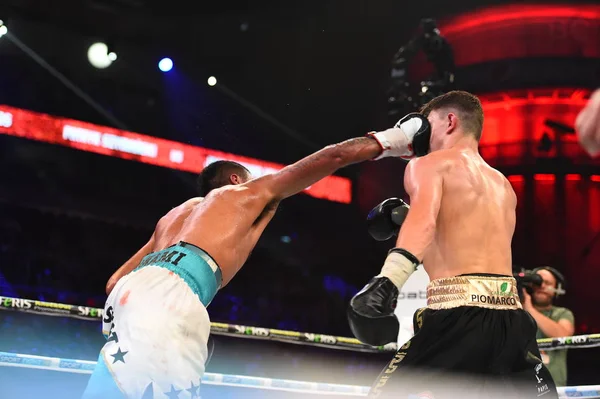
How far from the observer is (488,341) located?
1829 millimetres

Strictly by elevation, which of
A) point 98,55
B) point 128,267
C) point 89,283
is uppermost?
point 98,55

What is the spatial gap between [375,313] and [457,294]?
1.27 feet

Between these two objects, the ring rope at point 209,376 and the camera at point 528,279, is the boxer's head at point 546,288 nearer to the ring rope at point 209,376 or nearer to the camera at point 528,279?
the camera at point 528,279

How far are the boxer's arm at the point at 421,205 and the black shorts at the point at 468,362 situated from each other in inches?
9.1

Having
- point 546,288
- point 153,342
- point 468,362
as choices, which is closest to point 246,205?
point 153,342

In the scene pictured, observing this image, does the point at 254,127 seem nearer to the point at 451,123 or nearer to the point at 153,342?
the point at 451,123

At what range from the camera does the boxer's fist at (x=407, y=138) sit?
6.96 feet

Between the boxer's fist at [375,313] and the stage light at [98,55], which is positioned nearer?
the boxer's fist at [375,313]

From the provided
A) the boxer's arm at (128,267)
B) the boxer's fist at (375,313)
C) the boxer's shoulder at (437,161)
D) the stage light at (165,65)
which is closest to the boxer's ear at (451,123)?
the boxer's shoulder at (437,161)

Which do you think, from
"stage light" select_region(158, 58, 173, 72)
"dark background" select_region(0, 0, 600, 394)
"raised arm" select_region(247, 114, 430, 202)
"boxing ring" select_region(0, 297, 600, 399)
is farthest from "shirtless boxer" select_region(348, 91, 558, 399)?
"stage light" select_region(158, 58, 173, 72)

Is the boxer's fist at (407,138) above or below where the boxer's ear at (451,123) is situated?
below

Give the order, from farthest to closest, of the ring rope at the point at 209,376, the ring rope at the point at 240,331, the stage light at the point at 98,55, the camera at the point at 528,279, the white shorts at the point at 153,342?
the stage light at the point at 98,55 → the camera at the point at 528,279 → the ring rope at the point at 240,331 → the ring rope at the point at 209,376 → the white shorts at the point at 153,342

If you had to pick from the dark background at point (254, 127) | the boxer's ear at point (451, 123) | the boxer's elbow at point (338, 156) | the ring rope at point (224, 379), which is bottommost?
the ring rope at point (224, 379)

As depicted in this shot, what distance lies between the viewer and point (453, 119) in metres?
2.20
